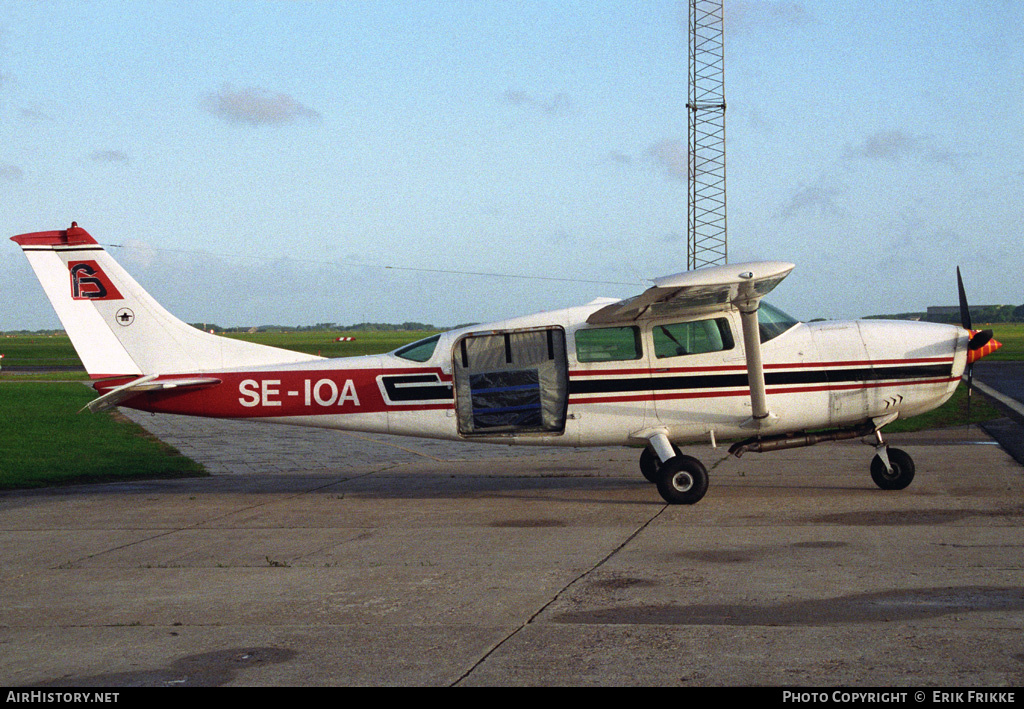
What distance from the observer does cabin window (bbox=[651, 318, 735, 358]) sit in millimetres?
12039

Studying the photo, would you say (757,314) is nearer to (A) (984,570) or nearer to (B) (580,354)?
(B) (580,354)

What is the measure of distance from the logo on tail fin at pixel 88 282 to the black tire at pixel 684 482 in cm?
770

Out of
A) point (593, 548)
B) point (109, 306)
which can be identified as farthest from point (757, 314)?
point (109, 306)

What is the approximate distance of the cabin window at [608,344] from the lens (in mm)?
A: 12094

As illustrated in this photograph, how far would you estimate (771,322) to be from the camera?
1216 cm

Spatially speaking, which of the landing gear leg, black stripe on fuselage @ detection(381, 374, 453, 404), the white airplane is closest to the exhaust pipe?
the white airplane

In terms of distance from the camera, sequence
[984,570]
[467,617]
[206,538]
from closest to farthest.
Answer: [467,617], [984,570], [206,538]

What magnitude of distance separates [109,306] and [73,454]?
21.2 ft

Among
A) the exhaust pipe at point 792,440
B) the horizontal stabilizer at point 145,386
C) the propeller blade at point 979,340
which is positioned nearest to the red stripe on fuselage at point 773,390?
the propeller blade at point 979,340

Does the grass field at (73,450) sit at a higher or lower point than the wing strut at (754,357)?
lower

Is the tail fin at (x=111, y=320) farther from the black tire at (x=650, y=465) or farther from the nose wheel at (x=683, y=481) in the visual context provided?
the nose wheel at (x=683, y=481)

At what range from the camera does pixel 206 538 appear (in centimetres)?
1002

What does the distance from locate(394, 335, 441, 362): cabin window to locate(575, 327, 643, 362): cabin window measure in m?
1.93

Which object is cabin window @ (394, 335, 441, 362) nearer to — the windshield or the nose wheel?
the nose wheel
